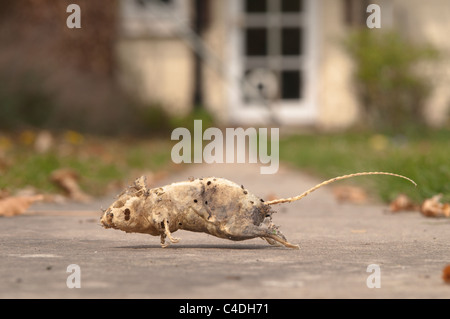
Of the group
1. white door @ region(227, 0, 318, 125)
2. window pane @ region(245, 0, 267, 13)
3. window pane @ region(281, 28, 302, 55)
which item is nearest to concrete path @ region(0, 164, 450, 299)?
white door @ region(227, 0, 318, 125)

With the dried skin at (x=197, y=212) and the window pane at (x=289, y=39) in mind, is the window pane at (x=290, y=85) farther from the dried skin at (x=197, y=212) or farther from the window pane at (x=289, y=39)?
the dried skin at (x=197, y=212)

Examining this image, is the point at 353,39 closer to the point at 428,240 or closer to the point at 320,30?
the point at 320,30

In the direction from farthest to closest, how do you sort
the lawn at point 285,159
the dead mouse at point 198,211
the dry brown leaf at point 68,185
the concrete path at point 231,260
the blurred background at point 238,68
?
the blurred background at point 238,68
the dry brown leaf at point 68,185
the lawn at point 285,159
the dead mouse at point 198,211
the concrete path at point 231,260

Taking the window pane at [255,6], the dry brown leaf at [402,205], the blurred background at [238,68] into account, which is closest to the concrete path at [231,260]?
the dry brown leaf at [402,205]

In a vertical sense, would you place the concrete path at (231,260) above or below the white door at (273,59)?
below

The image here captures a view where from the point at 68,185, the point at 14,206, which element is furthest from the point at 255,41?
the point at 14,206

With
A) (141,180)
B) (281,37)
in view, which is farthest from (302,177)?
(281,37)

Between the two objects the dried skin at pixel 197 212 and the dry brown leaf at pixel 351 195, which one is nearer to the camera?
the dried skin at pixel 197 212
